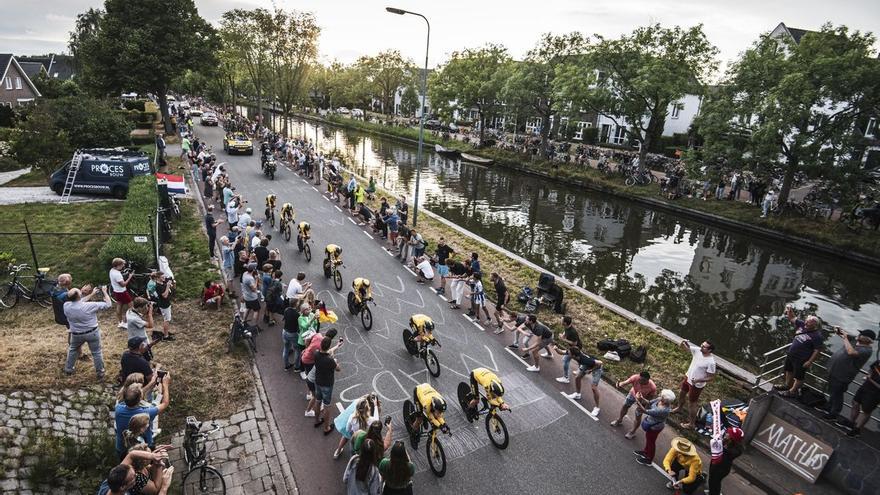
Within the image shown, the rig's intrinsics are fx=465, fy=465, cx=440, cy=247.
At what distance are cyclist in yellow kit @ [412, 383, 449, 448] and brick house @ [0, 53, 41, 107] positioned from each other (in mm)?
61009

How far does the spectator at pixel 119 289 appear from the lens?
1130 cm

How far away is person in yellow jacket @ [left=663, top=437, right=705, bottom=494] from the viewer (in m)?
7.61

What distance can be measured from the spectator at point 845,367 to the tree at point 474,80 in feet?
140

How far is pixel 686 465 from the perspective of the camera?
768cm

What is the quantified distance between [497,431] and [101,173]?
2388 centimetres

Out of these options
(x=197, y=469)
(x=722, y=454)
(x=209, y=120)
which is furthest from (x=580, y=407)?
(x=209, y=120)

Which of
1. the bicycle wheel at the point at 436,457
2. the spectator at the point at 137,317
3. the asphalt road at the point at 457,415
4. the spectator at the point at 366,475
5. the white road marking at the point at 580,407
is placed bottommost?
the asphalt road at the point at 457,415

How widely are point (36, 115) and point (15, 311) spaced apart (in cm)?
1572

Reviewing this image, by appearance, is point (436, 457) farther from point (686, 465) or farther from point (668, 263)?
point (668, 263)

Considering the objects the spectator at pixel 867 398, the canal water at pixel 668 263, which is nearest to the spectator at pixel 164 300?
the spectator at pixel 867 398

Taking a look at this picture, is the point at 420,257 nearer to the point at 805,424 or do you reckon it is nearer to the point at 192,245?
the point at 192,245

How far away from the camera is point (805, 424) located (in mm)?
8617

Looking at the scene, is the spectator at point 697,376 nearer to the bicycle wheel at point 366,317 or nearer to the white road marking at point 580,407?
the white road marking at point 580,407

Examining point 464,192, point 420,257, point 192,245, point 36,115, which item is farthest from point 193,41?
point 420,257
